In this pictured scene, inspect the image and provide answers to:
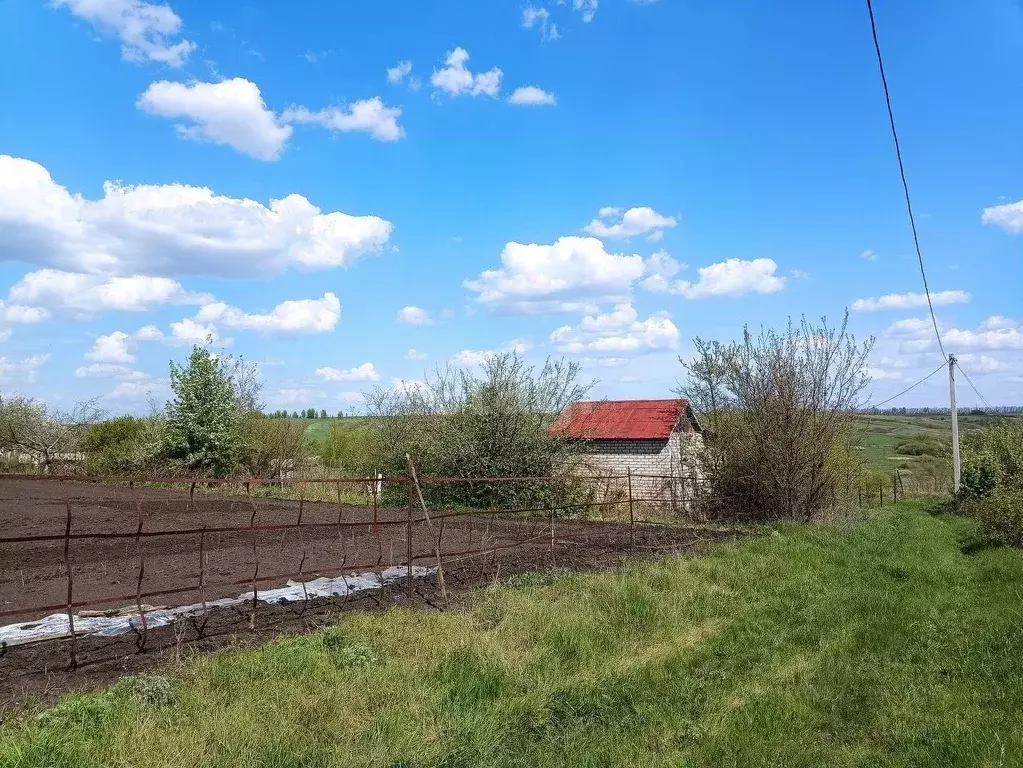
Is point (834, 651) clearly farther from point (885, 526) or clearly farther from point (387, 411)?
point (387, 411)

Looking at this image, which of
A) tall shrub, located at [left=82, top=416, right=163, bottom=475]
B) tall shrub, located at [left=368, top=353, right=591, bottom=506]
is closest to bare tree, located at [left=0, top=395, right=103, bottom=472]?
tall shrub, located at [left=82, top=416, right=163, bottom=475]

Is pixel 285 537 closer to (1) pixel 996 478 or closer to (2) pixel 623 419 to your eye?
(2) pixel 623 419

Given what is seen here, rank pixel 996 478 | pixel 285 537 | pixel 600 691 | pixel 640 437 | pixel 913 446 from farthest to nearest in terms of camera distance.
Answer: pixel 913 446, pixel 640 437, pixel 996 478, pixel 285 537, pixel 600 691

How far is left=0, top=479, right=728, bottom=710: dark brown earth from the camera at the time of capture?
6488 mm

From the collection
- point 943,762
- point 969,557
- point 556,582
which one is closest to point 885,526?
point 969,557

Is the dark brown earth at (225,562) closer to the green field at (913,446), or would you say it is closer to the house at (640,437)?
the house at (640,437)

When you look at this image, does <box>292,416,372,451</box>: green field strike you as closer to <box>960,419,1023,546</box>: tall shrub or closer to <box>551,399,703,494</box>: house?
<box>551,399,703,494</box>: house

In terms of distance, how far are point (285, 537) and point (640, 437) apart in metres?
13.0

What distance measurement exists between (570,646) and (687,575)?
377 centimetres

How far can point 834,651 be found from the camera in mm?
6516

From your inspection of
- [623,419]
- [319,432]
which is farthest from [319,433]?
[623,419]

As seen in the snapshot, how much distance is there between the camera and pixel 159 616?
301 inches

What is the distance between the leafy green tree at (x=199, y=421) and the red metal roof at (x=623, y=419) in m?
12.1

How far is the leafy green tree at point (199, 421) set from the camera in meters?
25.2
